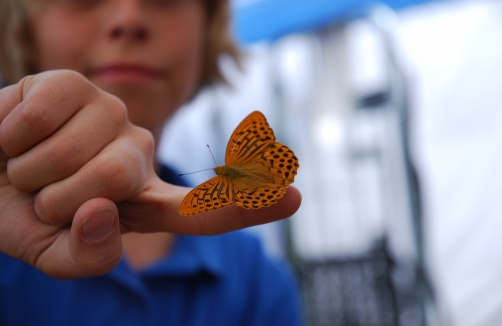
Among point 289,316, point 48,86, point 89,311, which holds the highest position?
point 48,86

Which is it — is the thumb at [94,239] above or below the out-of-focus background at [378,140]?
above

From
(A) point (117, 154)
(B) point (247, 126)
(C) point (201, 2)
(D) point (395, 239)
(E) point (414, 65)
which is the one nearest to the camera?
(A) point (117, 154)

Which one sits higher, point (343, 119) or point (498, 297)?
point (343, 119)

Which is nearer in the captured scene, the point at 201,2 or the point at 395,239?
the point at 201,2

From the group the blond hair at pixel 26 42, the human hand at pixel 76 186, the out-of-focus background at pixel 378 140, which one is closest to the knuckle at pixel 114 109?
the human hand at pixel 76 186

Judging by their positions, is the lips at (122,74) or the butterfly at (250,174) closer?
the butterfly at (250,174)

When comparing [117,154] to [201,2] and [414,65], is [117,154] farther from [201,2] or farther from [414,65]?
[414,65]

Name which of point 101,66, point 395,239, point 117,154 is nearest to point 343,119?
point 395,239

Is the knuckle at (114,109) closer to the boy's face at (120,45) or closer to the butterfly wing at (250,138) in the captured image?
the butterfly wing at (250,138)
